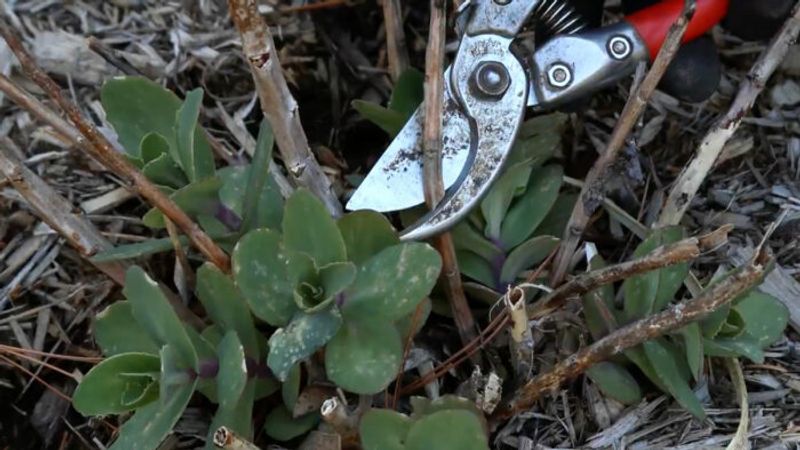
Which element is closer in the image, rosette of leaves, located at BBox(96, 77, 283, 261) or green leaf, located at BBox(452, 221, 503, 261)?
rosette of leaves, located at BBox(96, 77, 283, 261)

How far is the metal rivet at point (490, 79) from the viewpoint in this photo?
1.27 m

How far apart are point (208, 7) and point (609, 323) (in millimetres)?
749

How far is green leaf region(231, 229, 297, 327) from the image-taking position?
3.60 feet

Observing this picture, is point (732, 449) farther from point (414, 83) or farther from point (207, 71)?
point (207, 71)

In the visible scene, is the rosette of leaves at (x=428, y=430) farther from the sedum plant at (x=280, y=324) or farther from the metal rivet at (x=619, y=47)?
the metal rivet at (x=619, y=47)

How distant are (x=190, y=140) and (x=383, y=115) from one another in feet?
0.88

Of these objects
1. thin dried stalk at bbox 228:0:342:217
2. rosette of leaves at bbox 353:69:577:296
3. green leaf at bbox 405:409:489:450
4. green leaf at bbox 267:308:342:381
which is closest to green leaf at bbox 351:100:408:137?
rosette of leaves at bbox 353:69:577:296

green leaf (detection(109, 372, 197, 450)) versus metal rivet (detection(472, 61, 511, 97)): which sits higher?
metal rivet (detection(472, 61, 511, 97))

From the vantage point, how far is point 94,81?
152 centimetres

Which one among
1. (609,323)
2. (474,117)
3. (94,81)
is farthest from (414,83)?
(94,81)

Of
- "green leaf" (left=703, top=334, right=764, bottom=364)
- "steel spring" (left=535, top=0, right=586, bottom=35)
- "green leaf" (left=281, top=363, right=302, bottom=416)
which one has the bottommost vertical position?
"green leaf" (left=281, top=363, right=302, bottom=416)

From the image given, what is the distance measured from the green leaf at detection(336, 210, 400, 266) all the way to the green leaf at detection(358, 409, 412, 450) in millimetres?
176

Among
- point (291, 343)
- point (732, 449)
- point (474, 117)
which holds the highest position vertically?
point (474, 117)

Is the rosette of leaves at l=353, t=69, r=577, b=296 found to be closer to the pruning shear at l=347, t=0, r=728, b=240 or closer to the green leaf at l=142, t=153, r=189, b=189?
the pruning shear at l=347, t=0, r=728, b=240
